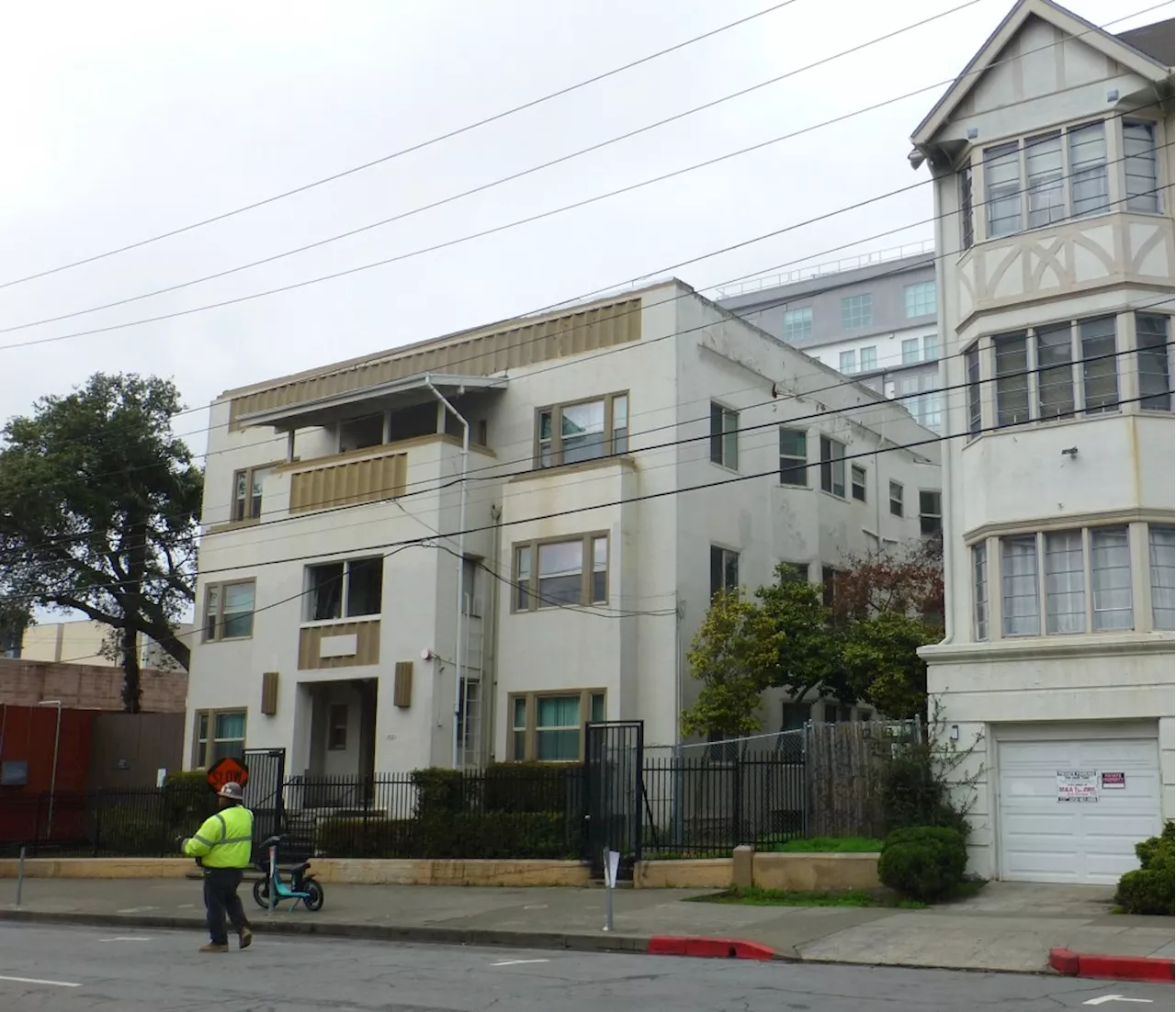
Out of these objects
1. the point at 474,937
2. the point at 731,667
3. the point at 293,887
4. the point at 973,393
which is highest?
the point at 973,393

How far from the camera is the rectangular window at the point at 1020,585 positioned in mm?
19766

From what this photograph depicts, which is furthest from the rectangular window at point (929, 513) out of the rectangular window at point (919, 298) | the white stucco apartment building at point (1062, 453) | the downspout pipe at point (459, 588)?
the rectangular window at point (919, 298)

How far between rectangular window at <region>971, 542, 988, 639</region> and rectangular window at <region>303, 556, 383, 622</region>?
1285 cm

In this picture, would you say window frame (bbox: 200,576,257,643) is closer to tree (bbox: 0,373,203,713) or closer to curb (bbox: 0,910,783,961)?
tree (bbox: 0,373,203,713)

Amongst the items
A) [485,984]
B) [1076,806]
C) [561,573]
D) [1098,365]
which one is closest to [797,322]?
[561,573]

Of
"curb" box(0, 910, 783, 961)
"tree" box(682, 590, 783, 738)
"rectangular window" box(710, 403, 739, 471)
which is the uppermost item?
"rectangular window" box(710, 403, 739, 471)

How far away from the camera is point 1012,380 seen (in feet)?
67.1

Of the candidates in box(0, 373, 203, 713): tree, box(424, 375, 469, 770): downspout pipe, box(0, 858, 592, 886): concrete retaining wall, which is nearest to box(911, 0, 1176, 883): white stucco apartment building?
box(0, 858, 592, 886): concrete retaining wall

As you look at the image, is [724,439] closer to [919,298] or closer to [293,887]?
[293,887]

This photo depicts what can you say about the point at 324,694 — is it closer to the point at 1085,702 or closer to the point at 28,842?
the point at 28,842

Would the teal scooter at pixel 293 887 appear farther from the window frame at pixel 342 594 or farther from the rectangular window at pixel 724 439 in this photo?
the rectangular window at pixel 724 439

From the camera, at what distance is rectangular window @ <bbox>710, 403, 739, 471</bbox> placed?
28192 mm

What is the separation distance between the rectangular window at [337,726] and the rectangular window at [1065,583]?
53.7 ft

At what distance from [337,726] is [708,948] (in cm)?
1717
